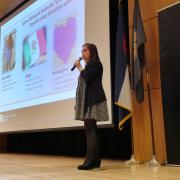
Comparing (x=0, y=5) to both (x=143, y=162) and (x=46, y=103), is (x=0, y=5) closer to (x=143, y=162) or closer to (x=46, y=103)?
(x=46, y=103)

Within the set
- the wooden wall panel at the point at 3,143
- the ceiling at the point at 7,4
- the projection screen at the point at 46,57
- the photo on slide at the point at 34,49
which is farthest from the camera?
the wooden wall panel at the point at 3,143

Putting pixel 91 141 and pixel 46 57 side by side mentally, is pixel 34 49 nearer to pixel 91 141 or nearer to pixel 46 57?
pixel 46 57

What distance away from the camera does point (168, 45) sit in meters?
3.06

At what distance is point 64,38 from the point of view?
4254 mm

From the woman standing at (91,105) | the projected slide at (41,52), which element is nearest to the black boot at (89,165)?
the woman standing at (91,105)

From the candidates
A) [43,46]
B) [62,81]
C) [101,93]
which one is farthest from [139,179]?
[43,46]

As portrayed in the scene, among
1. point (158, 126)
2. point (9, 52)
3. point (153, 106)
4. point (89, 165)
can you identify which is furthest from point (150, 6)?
point (9, 52)

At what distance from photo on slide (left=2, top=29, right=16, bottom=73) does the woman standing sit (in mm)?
3209

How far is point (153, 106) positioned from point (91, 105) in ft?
3.34

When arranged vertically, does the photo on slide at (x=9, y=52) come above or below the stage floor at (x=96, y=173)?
above

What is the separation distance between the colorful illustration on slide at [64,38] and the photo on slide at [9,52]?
1.33m

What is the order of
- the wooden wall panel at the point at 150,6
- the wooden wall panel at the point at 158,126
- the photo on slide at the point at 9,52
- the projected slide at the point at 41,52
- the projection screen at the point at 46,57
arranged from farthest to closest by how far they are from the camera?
the photo on slide at the point at 9,52, the projected slide at the point at 41,52, the projection screen at the point at 46,57, the wooden wall panel at the point at 150,6, the wooden wall panel at the point at 158,126

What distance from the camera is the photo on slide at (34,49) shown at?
4699mm

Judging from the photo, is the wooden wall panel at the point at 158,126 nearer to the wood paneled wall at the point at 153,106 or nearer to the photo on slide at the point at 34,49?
the wood paneled wall at the point at 153,106
